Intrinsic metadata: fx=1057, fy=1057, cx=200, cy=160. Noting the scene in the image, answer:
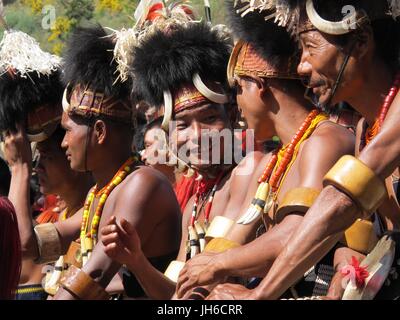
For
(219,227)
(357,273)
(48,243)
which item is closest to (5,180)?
(48,243)

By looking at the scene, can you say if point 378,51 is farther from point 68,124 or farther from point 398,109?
point 68,124

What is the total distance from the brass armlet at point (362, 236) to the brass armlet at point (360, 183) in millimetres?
659

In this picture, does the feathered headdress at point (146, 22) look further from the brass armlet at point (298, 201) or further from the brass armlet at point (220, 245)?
the brass armlet at point (298, 201)

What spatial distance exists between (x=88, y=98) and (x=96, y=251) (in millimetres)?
1077

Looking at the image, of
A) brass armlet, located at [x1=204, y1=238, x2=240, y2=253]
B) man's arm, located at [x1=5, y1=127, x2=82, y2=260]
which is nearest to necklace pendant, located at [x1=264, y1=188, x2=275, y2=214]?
brass armlet, located at [x1=204, y1=238, x2=240, y2=253]

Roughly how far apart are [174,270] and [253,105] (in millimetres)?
992

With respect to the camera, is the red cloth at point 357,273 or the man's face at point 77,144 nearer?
the red cloth at point 357,273

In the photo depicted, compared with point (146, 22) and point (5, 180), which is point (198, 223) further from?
point (5, 180)

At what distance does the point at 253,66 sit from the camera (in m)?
5.00

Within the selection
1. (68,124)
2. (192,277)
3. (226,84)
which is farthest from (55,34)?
(192,277)

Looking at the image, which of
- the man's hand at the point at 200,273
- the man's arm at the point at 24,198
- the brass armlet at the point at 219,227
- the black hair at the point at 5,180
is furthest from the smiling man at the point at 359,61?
the black hair at the point at 5,180

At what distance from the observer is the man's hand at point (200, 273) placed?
14.4ft

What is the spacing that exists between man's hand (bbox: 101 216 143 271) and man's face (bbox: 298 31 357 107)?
1160 mm

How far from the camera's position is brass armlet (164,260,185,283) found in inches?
211
